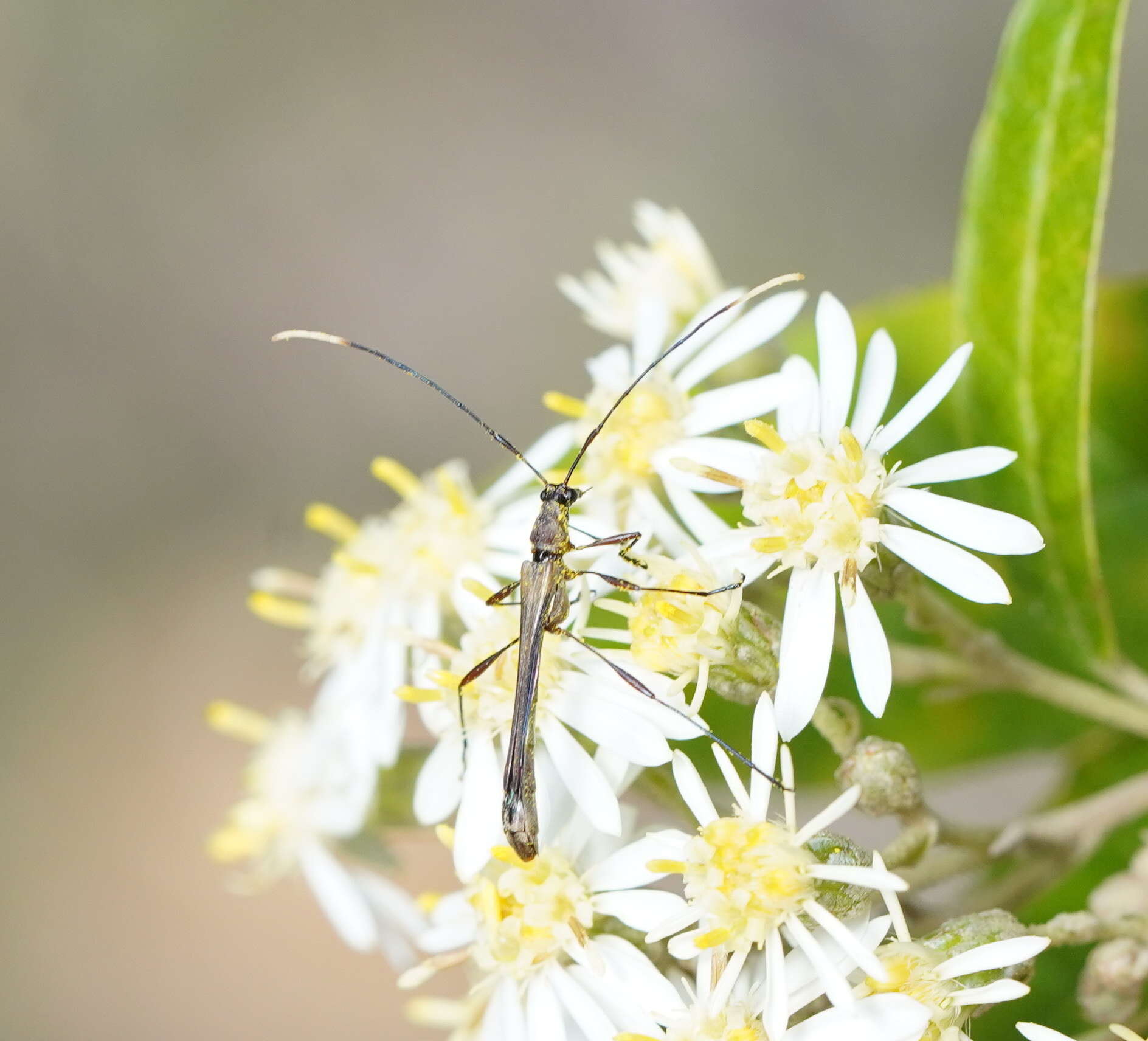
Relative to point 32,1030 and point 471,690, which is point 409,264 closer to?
point 32,1030

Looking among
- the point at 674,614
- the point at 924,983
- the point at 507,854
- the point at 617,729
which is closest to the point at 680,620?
the point at 674,614

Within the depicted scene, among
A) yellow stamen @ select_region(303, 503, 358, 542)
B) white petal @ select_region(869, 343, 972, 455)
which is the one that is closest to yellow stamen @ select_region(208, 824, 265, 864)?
yellow stamen @ select_region(303, 503, 358, 542)

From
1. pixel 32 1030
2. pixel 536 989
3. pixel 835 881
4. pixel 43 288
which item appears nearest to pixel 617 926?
pixel 536 989

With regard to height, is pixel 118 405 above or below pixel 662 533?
above

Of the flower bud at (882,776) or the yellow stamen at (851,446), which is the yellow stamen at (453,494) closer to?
the yellow stamen at (851,446)

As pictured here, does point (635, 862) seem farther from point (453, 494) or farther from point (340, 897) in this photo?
point (340, 897)

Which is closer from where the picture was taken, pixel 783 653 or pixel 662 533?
pixel 783 653
